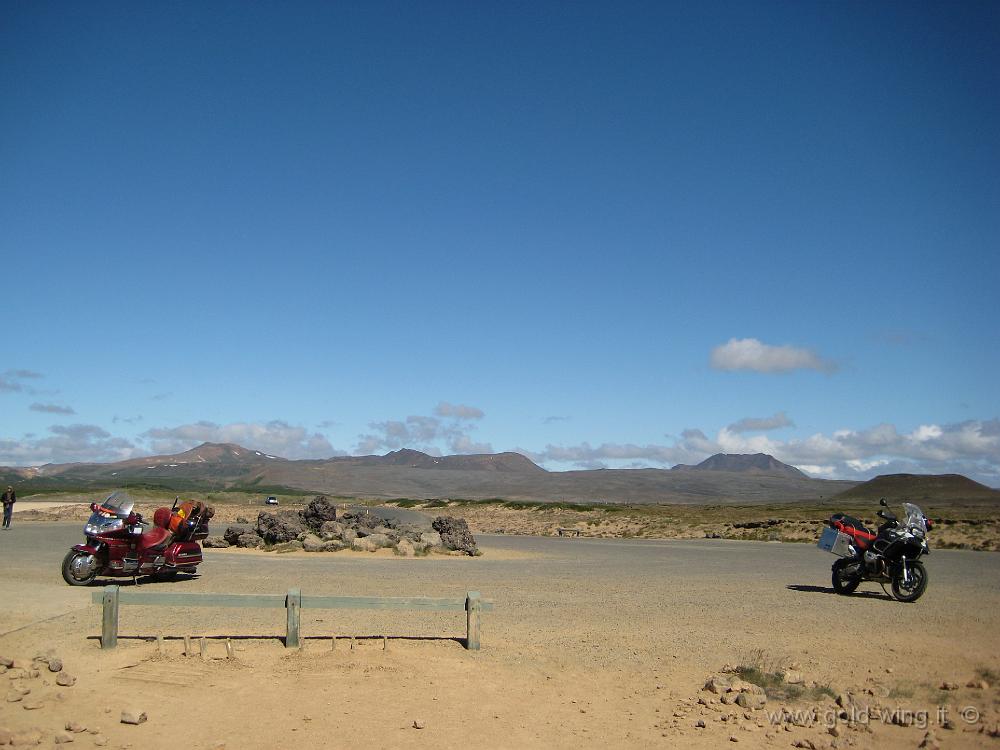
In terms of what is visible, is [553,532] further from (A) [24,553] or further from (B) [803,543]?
(A) [24,553]

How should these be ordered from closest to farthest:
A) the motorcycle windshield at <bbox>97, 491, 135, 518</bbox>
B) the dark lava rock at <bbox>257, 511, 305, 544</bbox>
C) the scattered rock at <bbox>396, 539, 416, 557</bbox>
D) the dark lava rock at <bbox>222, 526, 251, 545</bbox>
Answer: the motorcycle windshield at <bbox>97, 491, 135, 518</bbox>, the scattered rock at <bbox>396, 539, 416, 557</bbox>, the dark lava rock at <bbox>257, 511, 305, 544</bbox>, the dark lava rock at <bbox>222, 526, 251, 545</bbox>

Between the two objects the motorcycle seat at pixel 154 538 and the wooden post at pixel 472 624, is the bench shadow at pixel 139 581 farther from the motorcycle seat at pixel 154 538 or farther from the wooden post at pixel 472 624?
the wooden post at pixel 472 624

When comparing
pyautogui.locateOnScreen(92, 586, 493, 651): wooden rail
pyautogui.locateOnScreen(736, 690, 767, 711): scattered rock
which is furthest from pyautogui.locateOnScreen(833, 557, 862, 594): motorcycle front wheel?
pyautogui.locateOnScreen(92, 586, 493, 651): wooden rail

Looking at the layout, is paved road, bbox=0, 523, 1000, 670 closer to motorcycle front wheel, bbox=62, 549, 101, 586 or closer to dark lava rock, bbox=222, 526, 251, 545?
motorcycle front wheel, bbox=62, 549, 101, 586

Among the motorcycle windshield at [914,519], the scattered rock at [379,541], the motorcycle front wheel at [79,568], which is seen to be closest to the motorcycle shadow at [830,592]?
the motorcycle windshield at [914,519]

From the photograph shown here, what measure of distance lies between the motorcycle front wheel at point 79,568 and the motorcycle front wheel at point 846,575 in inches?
536

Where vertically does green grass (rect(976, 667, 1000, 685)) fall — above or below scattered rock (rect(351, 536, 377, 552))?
above

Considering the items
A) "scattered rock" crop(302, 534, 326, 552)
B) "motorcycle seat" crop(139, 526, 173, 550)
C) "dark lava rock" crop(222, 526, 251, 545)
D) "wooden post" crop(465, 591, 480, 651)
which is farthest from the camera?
"dark lava rock" crop(222, 526, 251, 545)

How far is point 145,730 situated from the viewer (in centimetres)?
678

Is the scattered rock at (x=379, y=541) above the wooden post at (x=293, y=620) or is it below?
below

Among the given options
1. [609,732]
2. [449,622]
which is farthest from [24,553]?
[609,732]

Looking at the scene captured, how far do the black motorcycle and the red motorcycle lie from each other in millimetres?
12066

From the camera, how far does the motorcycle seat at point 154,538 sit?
1488 centimetres

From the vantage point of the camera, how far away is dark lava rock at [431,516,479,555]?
2516 cm
